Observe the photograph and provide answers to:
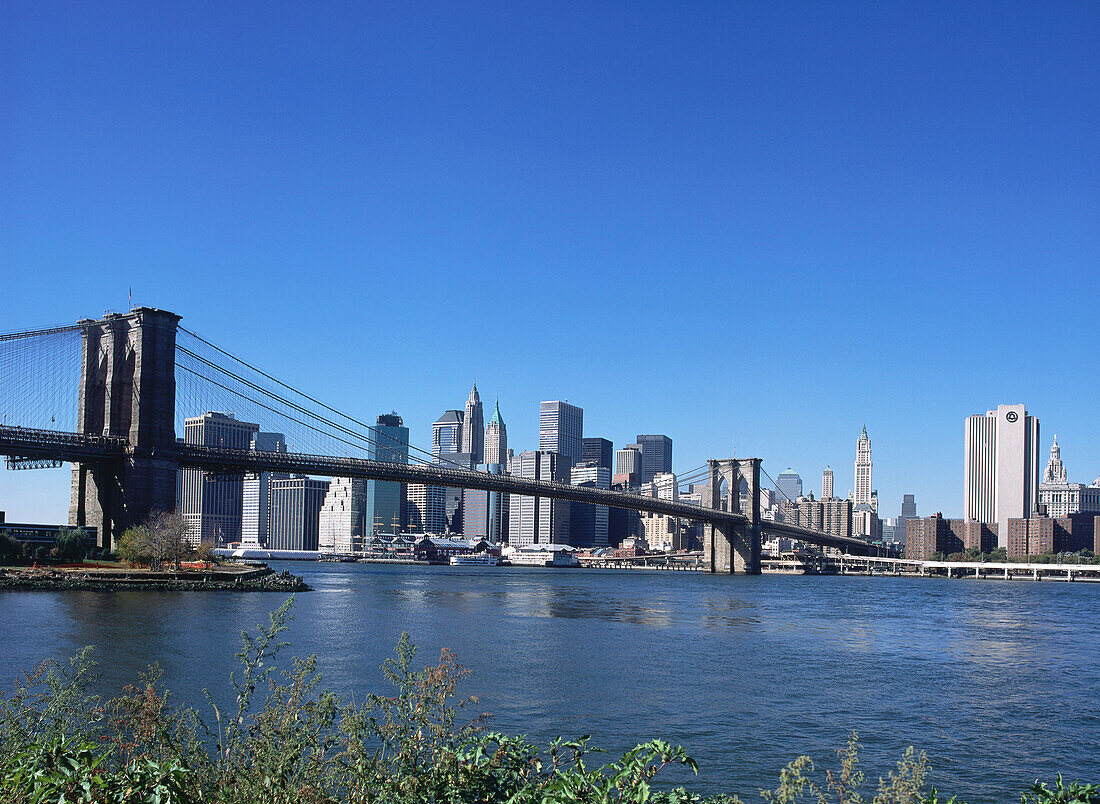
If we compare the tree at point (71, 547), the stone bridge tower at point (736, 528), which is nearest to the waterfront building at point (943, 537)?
the stone bridge tower at point (736, 528)

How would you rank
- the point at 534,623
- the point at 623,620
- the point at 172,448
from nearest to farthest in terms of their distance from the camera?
the point at 534,623 → the point at 623,620 → the point at 172,448

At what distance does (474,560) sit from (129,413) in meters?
129

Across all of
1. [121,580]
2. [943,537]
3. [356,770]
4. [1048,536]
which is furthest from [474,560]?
[356,770]

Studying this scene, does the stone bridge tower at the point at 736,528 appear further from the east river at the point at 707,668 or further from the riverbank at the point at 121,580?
the riverbank at the point at 121,580

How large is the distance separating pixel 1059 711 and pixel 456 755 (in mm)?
19597

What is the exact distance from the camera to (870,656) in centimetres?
3075

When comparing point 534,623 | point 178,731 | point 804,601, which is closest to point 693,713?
point 178,731

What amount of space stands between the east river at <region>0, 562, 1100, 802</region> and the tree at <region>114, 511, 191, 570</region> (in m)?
6.05

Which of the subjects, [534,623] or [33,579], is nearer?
[534,623]

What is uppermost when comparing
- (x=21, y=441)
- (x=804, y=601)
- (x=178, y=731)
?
(x=21, y=441)

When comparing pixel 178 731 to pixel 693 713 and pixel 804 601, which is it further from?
pixel 804 601

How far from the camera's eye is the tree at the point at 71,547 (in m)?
53.5

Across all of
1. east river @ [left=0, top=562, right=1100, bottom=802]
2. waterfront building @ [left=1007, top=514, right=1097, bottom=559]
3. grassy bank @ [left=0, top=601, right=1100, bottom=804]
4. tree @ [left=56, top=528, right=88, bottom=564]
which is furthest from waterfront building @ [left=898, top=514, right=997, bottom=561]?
grassy bank @ [left=0, top=601, right=1100, bottom=804]

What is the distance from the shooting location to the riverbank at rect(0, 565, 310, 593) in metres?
46.7
